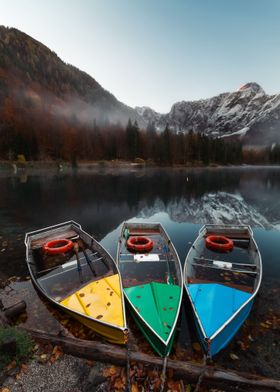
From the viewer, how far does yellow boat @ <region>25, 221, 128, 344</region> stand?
6.36m

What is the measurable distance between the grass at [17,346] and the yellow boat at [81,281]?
154cm

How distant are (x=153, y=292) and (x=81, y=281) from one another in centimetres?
450

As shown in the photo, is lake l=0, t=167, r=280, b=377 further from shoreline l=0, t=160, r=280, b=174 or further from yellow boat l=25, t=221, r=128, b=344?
shoreline l=0, t=160, r=280, b=174

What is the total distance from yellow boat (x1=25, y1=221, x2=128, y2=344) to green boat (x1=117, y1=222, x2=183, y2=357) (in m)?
0.69

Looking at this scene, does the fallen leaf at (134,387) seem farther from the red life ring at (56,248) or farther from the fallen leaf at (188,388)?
the red life ring at (56,248)

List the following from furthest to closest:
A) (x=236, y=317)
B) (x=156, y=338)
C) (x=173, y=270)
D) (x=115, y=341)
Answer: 1. (x=173, y=270)
2. (x=236, y=317)
3. (x=115, y=341)
4. (x=156, y=338)

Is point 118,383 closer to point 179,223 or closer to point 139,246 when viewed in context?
point 139,246

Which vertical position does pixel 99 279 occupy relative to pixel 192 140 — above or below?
below

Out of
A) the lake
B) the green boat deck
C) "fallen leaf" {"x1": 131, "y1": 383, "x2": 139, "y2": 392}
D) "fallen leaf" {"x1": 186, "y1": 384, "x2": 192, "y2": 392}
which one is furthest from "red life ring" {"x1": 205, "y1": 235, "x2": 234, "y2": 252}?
"fallen leaf" {"x1": 131, "y1": 383, "x2": 139, "y2": 392}

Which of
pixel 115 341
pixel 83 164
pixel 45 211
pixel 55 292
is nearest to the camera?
pixel 115 341

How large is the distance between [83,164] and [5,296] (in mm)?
114602

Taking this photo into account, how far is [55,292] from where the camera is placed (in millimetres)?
9789

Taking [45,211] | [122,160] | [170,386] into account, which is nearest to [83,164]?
[122,160]

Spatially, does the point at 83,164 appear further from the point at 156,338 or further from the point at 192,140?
the point at 156,338
